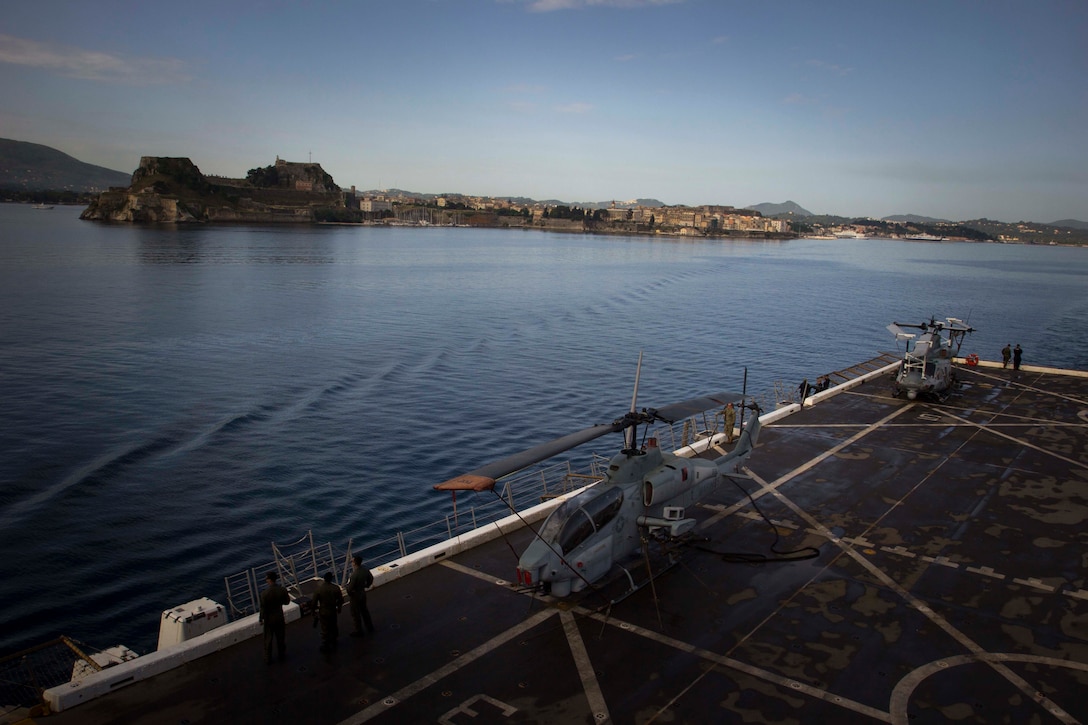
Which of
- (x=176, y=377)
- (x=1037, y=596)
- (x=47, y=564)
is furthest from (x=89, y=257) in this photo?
(x=1037, y=596)

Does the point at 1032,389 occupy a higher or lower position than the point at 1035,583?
higher

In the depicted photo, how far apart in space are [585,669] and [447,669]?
252 cm

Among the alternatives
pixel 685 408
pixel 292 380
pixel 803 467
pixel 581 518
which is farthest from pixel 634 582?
pixel 292 380

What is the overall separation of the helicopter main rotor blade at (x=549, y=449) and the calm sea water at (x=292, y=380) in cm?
1367

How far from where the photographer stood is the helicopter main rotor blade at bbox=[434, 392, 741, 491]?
1188cm

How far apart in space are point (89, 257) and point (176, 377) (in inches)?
3464

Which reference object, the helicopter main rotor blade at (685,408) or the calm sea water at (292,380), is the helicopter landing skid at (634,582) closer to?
the helicopter main rotor blade at (685,408)

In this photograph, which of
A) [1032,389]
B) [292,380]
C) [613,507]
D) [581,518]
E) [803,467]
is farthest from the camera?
[292,380]

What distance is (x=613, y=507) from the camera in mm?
14828

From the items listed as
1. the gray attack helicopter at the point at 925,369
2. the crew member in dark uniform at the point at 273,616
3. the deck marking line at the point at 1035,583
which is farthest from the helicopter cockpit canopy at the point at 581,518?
the gray attack helicopter at the point at 925,369

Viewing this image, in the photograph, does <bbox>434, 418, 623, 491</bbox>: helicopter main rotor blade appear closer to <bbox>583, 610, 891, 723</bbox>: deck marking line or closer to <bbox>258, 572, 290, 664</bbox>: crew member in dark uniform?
<bbox>258, 572, 290, 664</bbox>: crew member in dark uniform

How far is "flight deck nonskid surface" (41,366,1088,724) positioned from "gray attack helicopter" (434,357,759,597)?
3.65 feet

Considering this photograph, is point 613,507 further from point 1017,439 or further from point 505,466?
point 1017,439

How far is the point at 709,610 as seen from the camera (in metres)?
14.9
